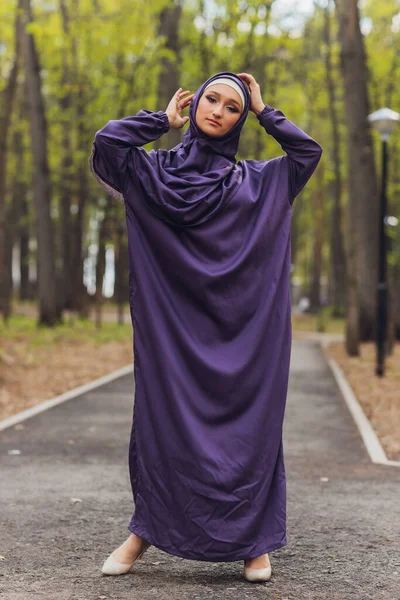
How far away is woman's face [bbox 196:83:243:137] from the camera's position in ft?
14.1

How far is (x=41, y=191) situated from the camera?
22875 millimetres

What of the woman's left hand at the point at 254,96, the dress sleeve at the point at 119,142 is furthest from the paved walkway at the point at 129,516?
the woman's left hand at the point at 254,96

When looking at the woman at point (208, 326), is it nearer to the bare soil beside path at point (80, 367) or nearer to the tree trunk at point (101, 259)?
the bare soil beside path at point (80, 367)

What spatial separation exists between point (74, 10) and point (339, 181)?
7800 millimetres

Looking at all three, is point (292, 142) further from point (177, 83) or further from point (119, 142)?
point (177, 83)

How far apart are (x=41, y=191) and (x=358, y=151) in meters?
7.70

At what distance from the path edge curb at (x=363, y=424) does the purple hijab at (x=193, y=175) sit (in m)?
3.68

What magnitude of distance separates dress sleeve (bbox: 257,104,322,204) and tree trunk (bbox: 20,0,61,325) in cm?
1854

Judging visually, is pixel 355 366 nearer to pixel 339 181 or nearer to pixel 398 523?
pixel 339 181

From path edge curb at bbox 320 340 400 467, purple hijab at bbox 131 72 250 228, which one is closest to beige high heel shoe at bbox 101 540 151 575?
purple hijab at bbox 131 72 250 228

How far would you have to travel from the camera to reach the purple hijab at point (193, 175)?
421 centimetres

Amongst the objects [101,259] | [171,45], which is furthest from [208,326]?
[101,259]

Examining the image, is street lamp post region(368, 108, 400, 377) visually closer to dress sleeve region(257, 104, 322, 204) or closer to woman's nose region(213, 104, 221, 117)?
dress sleeve region(257, 104, 322, 204)

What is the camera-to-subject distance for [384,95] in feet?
82.4
